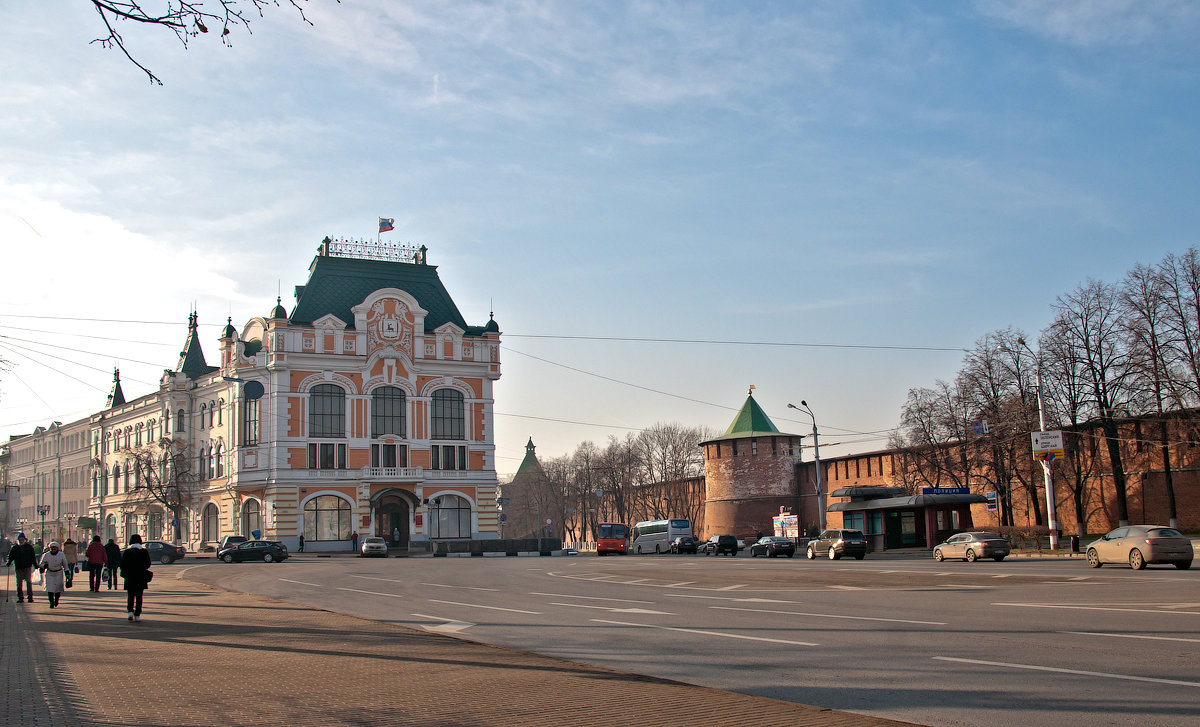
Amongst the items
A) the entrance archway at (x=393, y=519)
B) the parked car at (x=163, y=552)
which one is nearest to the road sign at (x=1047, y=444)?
the entrance archway at (x=393, y=519)

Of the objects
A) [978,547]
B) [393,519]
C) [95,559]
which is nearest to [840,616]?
[95,559]

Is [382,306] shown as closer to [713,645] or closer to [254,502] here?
[254,502]

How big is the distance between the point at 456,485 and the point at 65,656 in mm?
57452

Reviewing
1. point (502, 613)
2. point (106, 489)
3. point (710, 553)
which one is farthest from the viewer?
point (106, 489)

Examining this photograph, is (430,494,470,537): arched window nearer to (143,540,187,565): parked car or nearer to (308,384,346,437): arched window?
(308,384,346,437): arched window

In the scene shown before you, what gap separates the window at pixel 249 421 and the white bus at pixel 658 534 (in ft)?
85.7

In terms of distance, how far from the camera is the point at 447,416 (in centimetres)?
7106

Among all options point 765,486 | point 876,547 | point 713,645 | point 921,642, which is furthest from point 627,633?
point 765,486

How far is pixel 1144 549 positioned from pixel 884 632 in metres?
18.2

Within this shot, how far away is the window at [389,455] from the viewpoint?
6800 centimetres

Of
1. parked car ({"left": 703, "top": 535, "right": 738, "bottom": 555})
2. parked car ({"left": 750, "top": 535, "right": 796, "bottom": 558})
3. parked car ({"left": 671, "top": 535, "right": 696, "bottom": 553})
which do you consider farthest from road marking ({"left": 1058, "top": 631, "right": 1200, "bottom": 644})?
parked car ({"left": 671, "top": 535, "right": 696, "bottom": 553})

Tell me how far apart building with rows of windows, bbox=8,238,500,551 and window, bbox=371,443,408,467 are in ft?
0.28

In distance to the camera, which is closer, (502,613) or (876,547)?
(502,613)

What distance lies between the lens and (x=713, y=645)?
43.2 feet
